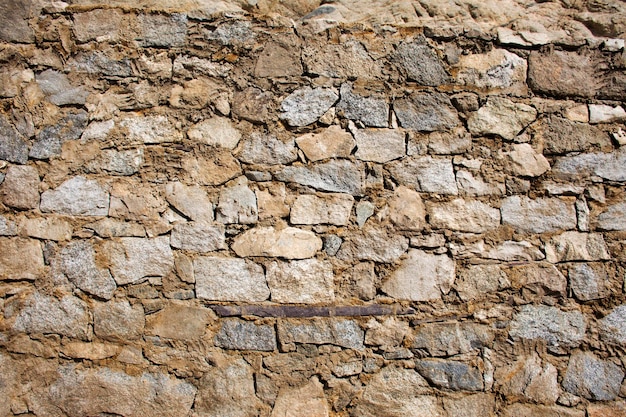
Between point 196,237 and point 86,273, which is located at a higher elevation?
point 196,237

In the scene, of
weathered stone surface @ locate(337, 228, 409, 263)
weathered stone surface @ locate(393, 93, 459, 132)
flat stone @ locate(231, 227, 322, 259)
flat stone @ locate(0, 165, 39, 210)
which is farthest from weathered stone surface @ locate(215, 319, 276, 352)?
weathered stone surface @ locate(393, 93, 459, 132)

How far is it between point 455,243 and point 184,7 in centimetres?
171

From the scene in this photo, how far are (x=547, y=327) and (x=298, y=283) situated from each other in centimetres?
116

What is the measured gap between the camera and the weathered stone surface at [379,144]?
2314 mm

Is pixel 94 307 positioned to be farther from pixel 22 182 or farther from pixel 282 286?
pixel 282 286

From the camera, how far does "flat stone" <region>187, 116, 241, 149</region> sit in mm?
2281

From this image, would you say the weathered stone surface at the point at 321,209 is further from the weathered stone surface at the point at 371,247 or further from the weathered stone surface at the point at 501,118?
the weathered stone surface at the point at 501,118

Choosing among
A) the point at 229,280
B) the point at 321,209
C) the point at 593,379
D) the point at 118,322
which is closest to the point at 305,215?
the point at 321,209

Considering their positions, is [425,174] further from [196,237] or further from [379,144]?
[196,237]

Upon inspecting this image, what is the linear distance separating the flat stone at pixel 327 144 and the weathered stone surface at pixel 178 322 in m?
0.87

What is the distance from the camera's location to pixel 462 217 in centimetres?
231

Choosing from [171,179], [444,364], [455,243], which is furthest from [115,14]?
[444,364]

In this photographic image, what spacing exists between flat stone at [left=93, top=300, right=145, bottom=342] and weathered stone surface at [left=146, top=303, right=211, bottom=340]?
0.05 m

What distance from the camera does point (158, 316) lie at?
221cm
